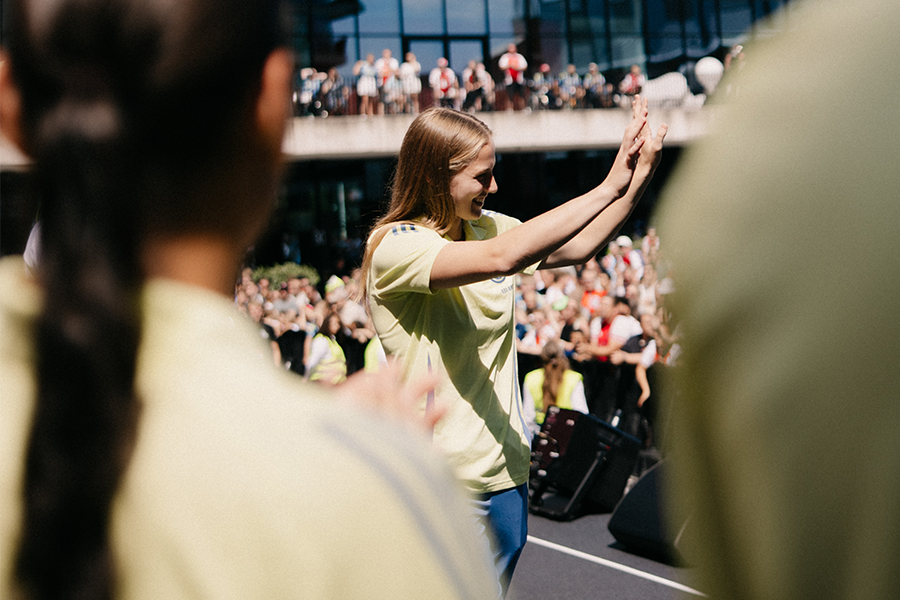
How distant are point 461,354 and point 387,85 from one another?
19910mm

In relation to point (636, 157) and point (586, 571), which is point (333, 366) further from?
point (636, 157)

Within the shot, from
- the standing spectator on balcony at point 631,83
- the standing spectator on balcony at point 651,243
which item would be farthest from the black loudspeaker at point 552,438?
the standing spectator on balcony at point 631,83

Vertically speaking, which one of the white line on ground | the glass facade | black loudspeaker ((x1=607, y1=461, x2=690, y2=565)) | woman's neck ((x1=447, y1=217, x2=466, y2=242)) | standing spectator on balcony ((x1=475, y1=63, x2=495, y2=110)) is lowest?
the white line on ground

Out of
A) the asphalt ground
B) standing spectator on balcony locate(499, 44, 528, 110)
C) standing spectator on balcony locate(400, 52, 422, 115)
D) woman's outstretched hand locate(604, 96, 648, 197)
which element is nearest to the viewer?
woman's outstretched hand locate(604, 96, 648, 197)

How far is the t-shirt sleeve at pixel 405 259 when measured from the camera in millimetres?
2289

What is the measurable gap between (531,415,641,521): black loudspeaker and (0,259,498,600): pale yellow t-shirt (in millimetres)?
7016

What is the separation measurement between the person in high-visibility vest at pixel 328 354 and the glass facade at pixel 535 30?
1614 centimetres

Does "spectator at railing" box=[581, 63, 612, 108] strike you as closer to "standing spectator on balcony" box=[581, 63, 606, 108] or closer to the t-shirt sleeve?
"standing spectator on balcony" box=[581, 63, 606, 108]

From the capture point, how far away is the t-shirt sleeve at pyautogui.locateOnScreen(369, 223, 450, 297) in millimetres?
2289

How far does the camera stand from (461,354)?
96.5 inches

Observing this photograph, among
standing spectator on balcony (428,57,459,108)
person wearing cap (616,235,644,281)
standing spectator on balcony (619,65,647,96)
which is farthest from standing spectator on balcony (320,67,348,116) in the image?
person wearing cap (616,235,644,281)

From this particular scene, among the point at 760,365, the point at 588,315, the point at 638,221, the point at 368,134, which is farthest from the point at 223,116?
the point at 638,221

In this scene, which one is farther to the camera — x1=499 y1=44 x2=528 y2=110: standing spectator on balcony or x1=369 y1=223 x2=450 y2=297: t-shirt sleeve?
x1=499 y1=44 x2=528 y2=110: standing spectator on balcony

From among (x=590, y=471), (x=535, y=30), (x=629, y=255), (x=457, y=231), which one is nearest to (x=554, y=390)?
(x=590, y=471)
